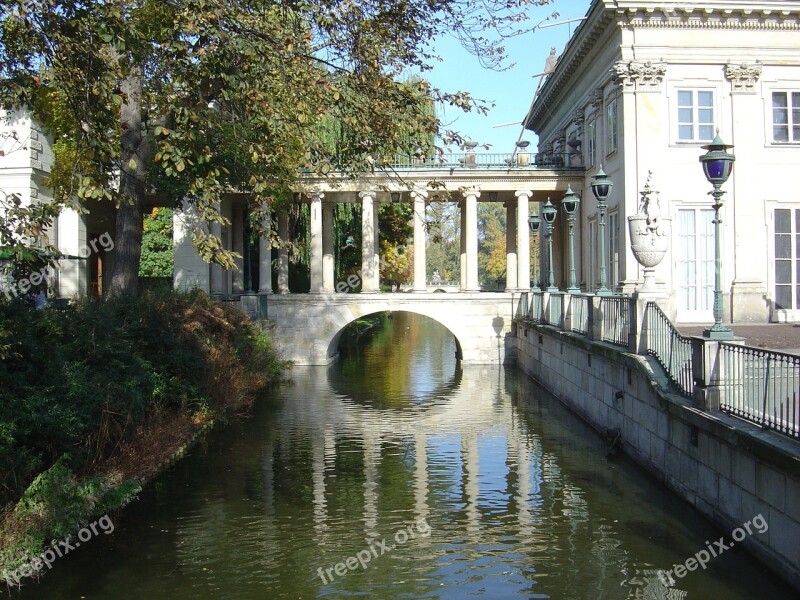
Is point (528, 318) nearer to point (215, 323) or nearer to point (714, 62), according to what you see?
point (714, 62)

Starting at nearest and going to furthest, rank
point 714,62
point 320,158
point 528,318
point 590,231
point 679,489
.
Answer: point 320,158, point 679,489, point 714,62, point 528,318, point 590,231

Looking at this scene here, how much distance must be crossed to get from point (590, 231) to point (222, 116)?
2187 centimetres

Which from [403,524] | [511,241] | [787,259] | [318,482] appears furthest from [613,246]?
[403,524]

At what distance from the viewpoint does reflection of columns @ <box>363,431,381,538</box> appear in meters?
11.1

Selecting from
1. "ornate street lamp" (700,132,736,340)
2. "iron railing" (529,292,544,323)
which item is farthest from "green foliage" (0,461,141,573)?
"iron railing" (529,292,544,323)

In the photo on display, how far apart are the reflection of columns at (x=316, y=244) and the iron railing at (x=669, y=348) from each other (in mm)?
21528

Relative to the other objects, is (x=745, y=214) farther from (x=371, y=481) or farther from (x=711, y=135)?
(x=371, y=481)

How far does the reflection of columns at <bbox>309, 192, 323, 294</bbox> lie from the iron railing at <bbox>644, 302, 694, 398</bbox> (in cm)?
2153

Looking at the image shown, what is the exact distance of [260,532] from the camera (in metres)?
10.7

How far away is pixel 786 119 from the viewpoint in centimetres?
2633

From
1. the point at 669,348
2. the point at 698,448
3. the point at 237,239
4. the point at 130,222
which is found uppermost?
the point at 237,239

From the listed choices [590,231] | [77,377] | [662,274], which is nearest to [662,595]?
[77,377]

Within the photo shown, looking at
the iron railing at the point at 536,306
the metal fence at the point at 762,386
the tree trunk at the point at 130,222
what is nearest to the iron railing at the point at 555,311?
the iron railing at the point at 536,306
